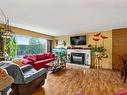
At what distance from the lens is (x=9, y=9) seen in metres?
3.63

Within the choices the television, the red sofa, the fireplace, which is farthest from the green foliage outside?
the fireplace

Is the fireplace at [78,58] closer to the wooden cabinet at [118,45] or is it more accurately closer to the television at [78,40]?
the television at [78,40]

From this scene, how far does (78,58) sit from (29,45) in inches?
129

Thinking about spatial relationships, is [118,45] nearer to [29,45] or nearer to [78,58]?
[78,58]

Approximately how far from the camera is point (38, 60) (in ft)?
21.5

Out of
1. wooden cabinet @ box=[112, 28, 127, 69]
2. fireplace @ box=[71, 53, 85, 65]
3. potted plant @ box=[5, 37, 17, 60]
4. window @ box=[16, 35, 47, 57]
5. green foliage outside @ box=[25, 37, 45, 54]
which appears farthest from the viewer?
green foliage outside @ box=[25, 37, 45, 54]

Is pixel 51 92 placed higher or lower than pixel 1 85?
lower

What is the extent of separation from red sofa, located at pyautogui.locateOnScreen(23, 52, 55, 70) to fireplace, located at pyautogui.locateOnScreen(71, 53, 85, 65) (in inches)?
55.6

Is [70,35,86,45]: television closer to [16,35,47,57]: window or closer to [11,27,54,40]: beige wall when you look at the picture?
[11,27,54,40]: beige wall

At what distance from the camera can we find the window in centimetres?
672

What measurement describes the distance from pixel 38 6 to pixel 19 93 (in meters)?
2.32

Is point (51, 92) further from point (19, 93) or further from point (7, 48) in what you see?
point (7, 48)

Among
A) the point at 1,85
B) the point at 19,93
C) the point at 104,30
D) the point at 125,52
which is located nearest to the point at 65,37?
the point at 104,30

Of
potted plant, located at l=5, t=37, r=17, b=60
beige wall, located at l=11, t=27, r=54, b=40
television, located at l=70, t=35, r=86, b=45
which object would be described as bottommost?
potted plant, located at l=5, t=37, r=17, b=60
